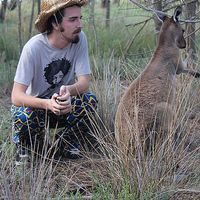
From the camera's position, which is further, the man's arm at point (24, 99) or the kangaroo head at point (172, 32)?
the kangaroo head at point (172, 32)

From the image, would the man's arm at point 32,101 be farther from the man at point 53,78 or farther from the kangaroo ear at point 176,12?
the kangaroo ear at point 176,12

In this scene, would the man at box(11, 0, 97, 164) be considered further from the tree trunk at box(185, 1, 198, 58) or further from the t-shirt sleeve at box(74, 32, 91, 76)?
the tree trunk at box(185, 1, 198, 58)

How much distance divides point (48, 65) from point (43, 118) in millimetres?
441

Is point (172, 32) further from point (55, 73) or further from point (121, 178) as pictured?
→ point (121, 178)

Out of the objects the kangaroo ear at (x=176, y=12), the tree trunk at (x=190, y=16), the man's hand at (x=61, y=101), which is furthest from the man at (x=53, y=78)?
the tree trunk at (x=190, y=16)

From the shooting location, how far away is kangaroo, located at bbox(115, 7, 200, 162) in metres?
3.61

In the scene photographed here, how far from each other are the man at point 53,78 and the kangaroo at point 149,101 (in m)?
0.45

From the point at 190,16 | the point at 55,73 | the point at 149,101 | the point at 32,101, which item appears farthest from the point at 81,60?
the point at 190,16

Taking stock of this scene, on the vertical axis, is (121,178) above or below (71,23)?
below

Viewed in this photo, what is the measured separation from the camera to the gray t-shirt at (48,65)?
4234 millimetres

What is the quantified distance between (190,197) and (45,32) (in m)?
1.95

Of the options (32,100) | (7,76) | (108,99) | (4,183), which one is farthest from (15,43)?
(4,183)

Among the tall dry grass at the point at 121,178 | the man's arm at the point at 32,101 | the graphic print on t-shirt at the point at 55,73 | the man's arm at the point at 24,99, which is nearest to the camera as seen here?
the tall dry grass at the point at 121,178

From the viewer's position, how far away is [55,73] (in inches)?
174
